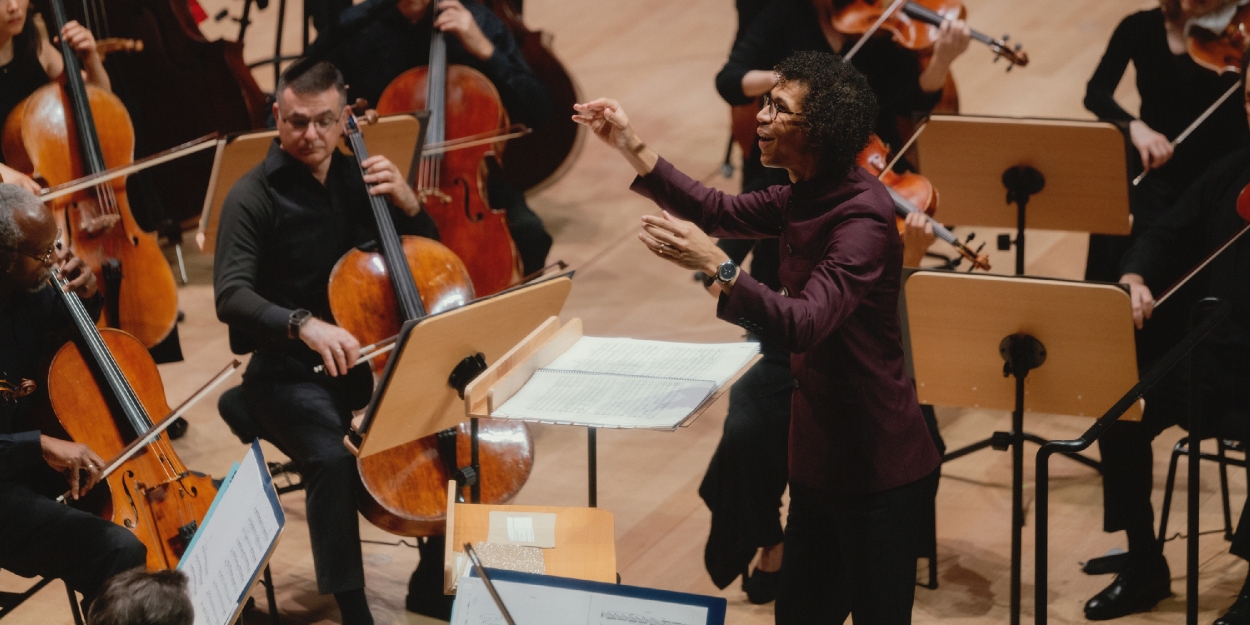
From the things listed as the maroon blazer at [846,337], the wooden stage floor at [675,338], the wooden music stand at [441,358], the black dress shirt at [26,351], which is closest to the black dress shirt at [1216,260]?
the wooden stage floor at [675,338]

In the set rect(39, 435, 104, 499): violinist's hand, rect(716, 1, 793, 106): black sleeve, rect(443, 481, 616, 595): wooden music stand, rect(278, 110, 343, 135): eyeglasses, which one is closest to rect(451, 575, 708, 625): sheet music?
rect(443, 481, 616, 595): wooden music stand

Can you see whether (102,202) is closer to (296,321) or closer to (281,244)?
(281,244)

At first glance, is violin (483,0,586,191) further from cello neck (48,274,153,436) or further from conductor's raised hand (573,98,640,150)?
conductor's raised hand (573,98,640,150)

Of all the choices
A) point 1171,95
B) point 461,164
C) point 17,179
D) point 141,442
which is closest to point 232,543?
point 141,442

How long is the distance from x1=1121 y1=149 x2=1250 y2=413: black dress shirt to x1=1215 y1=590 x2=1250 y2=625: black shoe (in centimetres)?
44

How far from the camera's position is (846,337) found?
7.15ft

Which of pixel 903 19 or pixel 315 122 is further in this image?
pixel 903 19

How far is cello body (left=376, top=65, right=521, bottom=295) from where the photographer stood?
383 centimetres

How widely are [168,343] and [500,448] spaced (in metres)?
1.33

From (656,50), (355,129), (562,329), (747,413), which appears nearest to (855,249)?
(562,329)

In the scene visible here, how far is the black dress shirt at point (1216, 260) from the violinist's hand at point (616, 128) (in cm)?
140

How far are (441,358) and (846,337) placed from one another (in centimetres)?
78

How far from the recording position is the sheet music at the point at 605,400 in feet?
6.58

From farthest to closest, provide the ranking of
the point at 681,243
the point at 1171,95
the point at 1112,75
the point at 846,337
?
1. the point at 1112,75
2. the point at 1171,95
3. the point at 846,337
4. the point at 681,243
